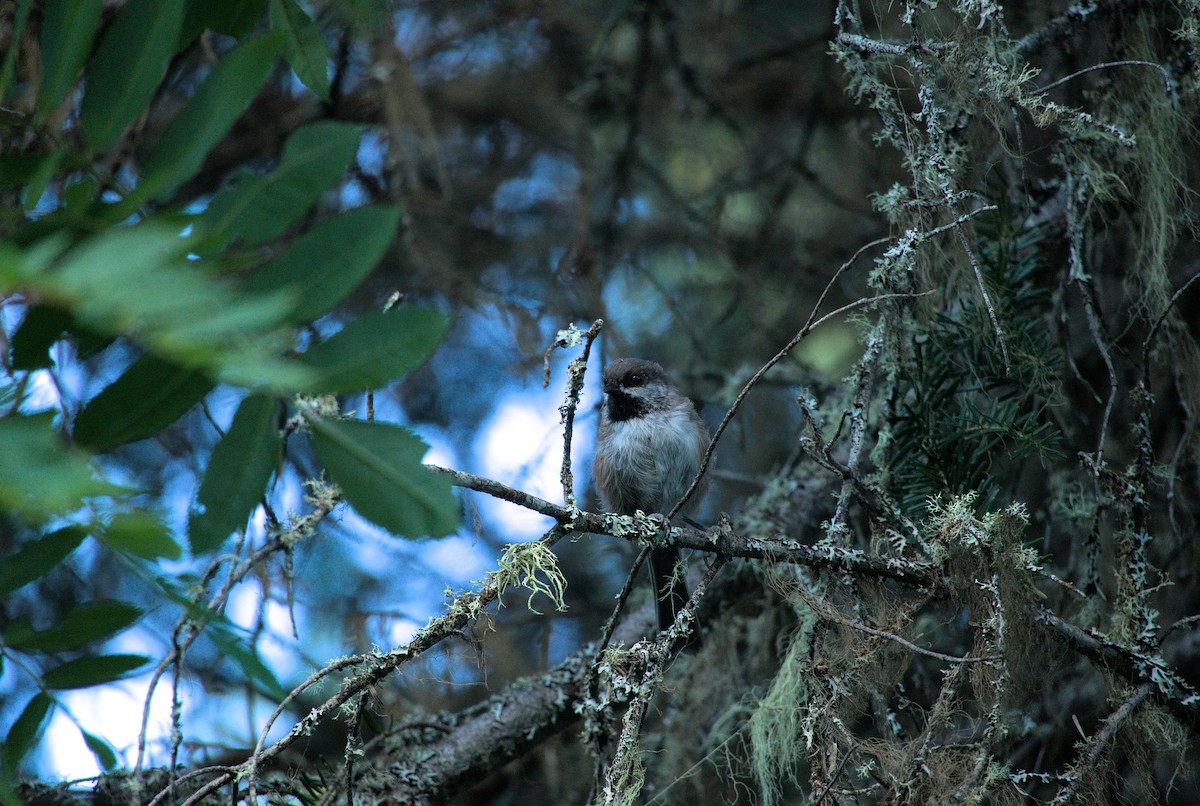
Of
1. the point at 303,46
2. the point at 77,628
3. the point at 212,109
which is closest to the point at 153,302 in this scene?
the point at 212,109

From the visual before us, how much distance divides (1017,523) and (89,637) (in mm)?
2051

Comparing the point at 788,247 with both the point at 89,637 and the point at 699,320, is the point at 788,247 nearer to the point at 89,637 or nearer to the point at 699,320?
the point at 699,320

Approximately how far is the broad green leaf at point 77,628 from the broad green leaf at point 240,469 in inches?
16.0

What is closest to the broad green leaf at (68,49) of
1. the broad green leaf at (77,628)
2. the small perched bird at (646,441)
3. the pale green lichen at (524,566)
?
the broad green leaf at (77,628)

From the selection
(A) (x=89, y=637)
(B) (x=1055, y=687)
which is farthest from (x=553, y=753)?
(A) (x=89, y=637)

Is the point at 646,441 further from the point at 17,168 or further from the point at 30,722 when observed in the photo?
the point at 17,168

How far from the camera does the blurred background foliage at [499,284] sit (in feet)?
3.72

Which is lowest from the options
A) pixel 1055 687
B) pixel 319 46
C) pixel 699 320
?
pixel 1055 687

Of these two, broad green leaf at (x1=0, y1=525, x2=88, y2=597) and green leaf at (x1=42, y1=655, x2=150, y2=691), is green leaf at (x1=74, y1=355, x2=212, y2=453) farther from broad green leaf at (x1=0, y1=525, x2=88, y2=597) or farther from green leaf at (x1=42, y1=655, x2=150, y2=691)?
green leaf at (x1=42, y1=655, x2=150, y2=691)

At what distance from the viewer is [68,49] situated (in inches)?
45.2

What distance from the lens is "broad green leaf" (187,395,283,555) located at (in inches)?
46.6

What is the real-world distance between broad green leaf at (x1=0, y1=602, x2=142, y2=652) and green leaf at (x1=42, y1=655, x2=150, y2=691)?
9 centimetres

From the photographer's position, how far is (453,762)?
2986 mm

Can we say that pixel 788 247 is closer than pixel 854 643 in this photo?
No
